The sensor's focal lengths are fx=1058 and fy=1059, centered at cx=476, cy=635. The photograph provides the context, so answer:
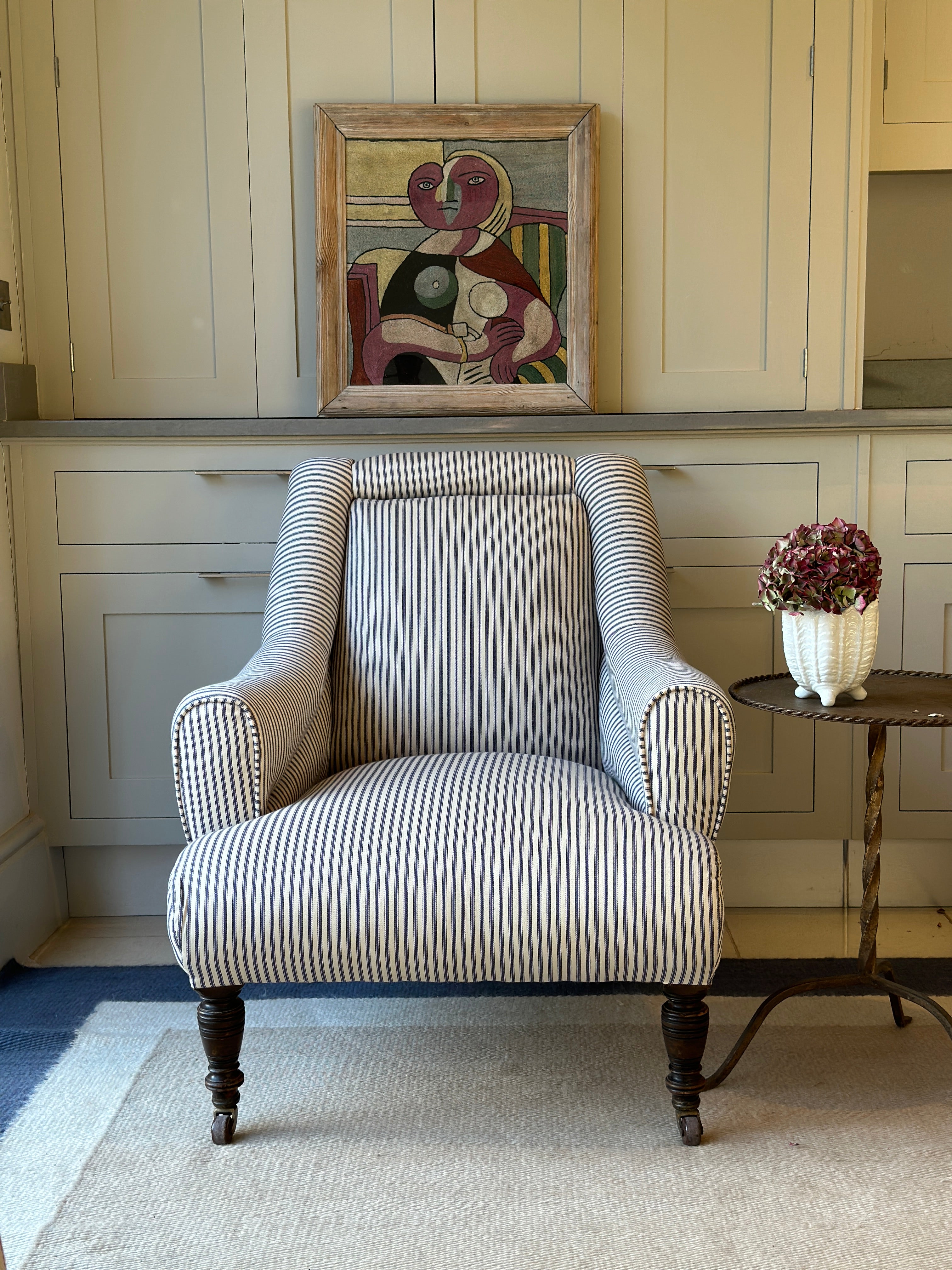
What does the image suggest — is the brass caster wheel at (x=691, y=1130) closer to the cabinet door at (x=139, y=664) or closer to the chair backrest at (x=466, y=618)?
the chair backrest at (x=466, y=618)

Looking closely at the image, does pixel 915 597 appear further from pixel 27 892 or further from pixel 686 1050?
pixel 27 892

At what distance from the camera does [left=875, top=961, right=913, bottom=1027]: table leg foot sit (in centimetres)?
176

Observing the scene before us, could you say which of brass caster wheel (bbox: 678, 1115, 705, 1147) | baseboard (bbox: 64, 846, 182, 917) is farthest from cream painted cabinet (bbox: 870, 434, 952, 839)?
baseboard (bbox: 64, 846, 182, 917)

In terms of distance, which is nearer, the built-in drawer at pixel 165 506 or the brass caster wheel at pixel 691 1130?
the brass caster wheel at pixel 691 1130

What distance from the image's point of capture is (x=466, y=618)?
73.7 inches

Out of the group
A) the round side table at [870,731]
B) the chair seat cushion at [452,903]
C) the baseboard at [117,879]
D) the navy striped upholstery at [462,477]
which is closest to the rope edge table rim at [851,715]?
the round side table at [870,731]

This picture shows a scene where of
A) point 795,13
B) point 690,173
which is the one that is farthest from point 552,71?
point 795,13

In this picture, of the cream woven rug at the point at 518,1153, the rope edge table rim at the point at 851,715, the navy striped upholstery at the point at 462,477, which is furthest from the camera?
the navy striped upholstery at the point at 462,477

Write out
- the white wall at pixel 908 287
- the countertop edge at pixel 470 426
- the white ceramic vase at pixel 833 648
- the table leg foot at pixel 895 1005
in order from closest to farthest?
the white ceramic vase at pixel 833 648 → the table leg foot at pixel 895 1005 → the countertop edge at pixel 470 426 → the white wall at pixel 908 287

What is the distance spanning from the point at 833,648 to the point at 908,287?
157 cm

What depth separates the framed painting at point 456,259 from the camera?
2.16m

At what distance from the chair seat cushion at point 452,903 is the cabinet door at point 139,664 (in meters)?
0.91

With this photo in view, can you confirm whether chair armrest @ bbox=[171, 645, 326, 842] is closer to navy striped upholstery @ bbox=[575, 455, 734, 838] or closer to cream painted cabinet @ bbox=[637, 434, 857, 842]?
navy striped upholstery @ bbox=[575, 455, 734, 838]

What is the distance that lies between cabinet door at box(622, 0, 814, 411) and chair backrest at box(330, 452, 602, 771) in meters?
0.49
